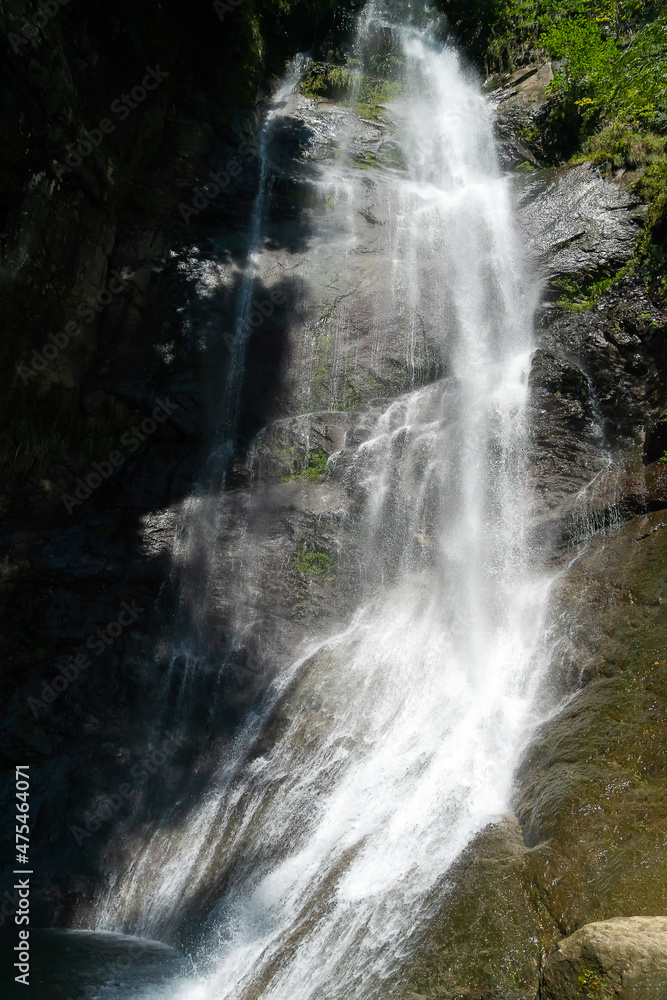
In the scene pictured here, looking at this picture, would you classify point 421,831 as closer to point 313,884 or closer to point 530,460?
point 313,884

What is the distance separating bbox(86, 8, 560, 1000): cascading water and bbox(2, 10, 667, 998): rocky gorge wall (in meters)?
0.37

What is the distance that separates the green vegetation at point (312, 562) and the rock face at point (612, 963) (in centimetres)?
582

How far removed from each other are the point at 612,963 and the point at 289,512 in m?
7.02

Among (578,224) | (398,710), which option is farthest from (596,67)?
(398,710)

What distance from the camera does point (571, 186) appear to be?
1173cm

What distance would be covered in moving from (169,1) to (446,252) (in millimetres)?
7782

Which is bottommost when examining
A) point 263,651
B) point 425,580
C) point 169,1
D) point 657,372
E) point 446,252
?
point 263,651

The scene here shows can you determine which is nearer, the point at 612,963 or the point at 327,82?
the point at 612,963

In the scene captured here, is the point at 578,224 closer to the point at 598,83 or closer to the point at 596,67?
the point at 598,83

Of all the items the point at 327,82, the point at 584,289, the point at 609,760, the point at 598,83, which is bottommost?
the point at 609,760

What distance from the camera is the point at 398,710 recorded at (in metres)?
6.88

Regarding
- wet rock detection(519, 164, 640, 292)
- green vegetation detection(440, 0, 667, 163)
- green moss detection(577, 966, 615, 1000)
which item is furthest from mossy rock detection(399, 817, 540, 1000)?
green vegetation detection(440, 0, 667, 163)

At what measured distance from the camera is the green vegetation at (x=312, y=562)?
8984mm

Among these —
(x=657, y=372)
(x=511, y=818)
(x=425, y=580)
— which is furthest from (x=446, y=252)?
(x=511, y=818)
